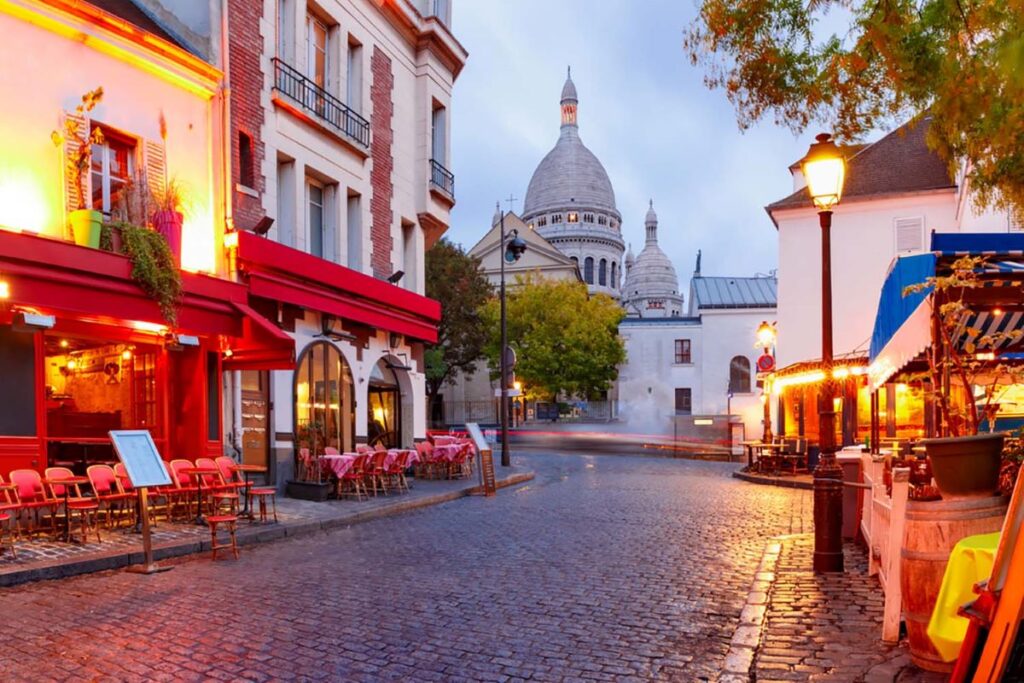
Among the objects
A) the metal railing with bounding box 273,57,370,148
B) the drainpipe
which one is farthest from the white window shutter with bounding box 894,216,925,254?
the drainpipe

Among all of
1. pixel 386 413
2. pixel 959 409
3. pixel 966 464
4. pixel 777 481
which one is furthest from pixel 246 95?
pixel 777 481

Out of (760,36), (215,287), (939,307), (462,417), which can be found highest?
(760,36)

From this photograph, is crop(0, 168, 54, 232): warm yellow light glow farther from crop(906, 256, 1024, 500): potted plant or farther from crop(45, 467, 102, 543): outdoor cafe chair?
crop(906, 256, 1024, 500): potted plant

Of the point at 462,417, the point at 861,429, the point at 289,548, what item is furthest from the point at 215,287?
the point at 462,417

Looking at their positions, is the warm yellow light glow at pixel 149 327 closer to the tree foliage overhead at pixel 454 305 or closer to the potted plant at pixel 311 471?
the potted plant at pixel 311 471

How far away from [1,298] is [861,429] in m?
24.2

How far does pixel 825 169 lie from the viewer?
→ 8.20 m

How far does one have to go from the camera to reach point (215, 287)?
13.0m

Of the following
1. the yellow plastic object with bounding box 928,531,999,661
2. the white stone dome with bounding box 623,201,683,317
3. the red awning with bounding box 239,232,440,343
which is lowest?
the yellow plastic object with bounding box 928,531,999,661

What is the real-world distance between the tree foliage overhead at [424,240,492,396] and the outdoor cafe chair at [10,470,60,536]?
3589 cm

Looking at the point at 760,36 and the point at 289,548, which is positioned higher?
the point at 760,36

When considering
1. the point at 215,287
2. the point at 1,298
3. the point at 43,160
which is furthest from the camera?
the point at 215,287

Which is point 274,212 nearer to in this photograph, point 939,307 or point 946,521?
point 939,307

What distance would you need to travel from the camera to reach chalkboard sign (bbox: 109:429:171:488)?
821 centimetres
